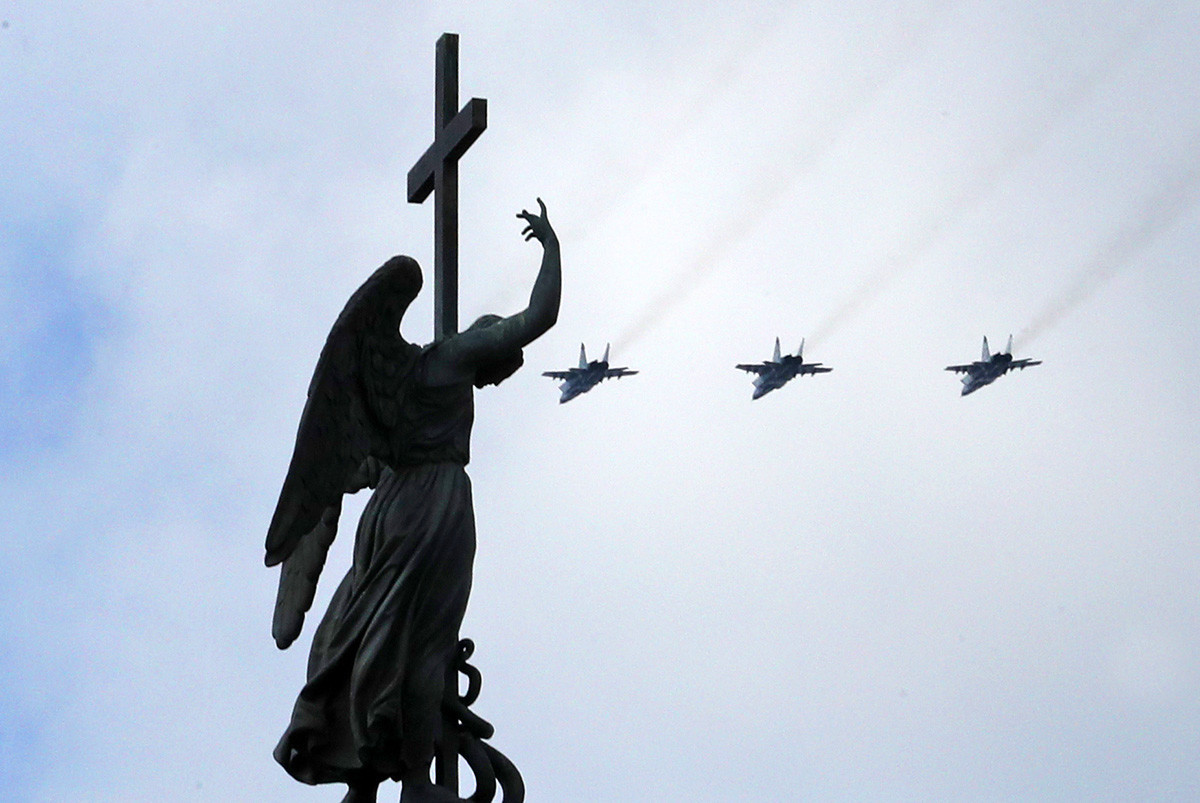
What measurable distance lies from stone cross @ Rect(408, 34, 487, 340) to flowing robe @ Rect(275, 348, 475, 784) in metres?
0.77

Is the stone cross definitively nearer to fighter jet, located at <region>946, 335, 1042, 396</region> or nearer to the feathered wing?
the feathered wing

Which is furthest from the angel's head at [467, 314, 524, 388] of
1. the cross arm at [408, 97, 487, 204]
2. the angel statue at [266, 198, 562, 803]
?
the cross arm at [408, 97, 487, 204]

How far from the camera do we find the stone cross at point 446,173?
1370 cm

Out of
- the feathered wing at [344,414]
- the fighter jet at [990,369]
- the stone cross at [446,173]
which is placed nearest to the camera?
the feathered wing at [344,414]

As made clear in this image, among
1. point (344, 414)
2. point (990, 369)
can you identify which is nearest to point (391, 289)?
point (344, 414)

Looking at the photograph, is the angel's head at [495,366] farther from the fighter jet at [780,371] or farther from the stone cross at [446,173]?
the fighter jet at [780,371]

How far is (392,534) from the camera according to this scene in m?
12.7

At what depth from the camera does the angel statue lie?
12.5 m

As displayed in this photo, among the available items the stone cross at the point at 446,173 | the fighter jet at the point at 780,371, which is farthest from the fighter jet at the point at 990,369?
the stone cross at the point at 446,173

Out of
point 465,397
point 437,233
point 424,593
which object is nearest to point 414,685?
point 424,593

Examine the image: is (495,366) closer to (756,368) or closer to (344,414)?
(344,414)

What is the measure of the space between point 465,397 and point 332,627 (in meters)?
1.31

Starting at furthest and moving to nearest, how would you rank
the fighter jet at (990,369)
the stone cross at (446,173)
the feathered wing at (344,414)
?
the fighter jet at (990,369) → the stone cross at (446,173) → the feathered wing at (344,414)

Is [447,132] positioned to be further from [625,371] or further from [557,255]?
[625,371]
